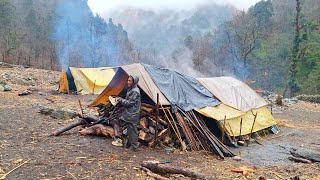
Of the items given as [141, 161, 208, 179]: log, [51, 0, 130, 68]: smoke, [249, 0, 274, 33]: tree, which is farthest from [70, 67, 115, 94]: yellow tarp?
[249, 0, 274, 33]: tree

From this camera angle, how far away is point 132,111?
7434 mm

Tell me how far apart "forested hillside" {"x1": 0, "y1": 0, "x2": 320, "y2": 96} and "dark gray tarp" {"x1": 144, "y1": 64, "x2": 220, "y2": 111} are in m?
17.8

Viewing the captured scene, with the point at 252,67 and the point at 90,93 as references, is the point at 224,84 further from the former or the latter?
the point at 252,67

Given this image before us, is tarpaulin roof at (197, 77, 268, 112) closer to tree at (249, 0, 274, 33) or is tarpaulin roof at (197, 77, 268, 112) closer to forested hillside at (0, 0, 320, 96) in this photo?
forested hillside at (0, 0, 320, 96)

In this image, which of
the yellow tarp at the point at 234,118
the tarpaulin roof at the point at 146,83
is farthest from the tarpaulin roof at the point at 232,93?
the tarpaulin roof at the point at 146,83

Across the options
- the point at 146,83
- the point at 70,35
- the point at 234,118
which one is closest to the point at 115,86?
the point at 146,83

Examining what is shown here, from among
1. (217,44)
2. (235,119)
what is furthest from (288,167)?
(217,44)

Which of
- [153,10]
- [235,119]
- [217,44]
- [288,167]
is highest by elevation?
[153,10]

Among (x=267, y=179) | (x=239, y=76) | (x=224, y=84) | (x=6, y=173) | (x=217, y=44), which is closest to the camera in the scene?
(x=6, y=173)

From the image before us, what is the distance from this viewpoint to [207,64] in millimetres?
35969

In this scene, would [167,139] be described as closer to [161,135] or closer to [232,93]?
[161,135]

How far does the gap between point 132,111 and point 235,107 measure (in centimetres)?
450

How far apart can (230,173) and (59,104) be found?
34.1 ft

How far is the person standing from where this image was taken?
24.3 ft
